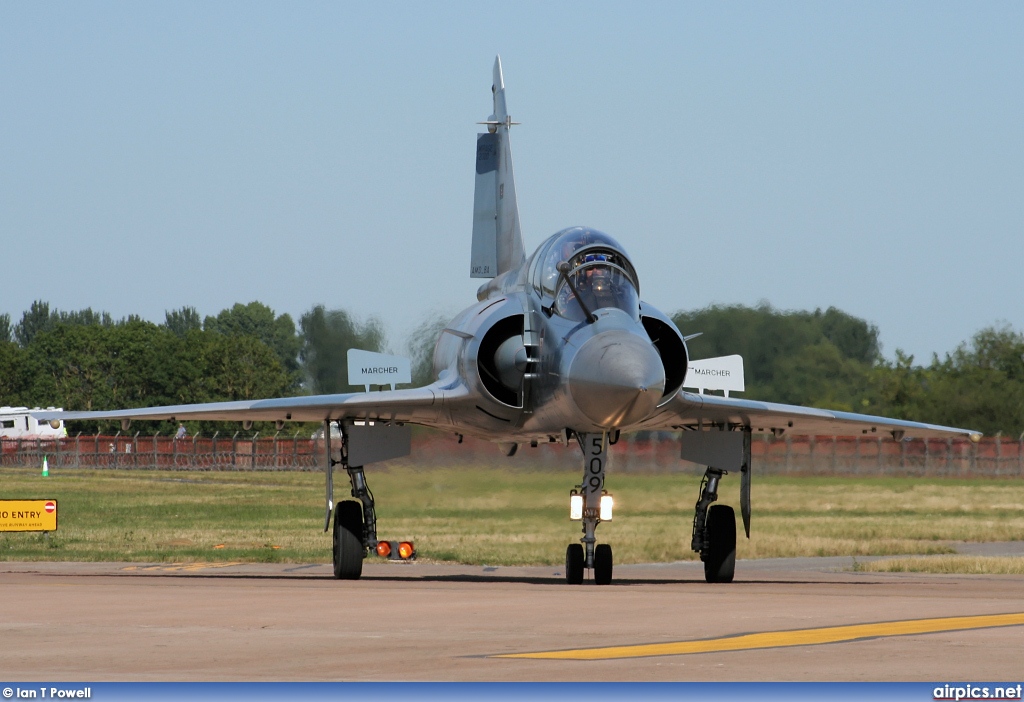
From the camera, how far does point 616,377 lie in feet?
43.8

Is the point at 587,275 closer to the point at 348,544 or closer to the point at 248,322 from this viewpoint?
the point at 348,544

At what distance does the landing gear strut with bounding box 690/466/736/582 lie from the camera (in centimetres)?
1627

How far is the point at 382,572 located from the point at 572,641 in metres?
9.98

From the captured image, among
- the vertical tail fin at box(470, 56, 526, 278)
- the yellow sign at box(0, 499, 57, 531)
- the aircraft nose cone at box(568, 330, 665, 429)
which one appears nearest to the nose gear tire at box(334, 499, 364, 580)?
the aircraft nose cone at box(568, 330, 665, 429)

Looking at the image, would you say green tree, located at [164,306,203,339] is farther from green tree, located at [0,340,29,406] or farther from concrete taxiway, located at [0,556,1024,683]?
concrete taxiway, located at [0,556,1024,683]

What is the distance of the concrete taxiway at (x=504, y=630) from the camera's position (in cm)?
737

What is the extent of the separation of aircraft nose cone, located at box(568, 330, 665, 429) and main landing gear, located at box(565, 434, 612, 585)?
1142 mm

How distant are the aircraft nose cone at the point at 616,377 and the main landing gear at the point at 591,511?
1.14m

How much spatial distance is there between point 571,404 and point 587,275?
4.41 ft

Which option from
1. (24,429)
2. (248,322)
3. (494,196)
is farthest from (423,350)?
(248,322)

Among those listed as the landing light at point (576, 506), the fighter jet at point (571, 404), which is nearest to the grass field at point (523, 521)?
the fighter jet at point (571, 404)

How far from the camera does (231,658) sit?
26.0 feet

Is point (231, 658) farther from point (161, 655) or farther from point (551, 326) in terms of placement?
point (551, 326)

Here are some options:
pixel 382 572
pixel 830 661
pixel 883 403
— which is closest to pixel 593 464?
pixel 382 572
